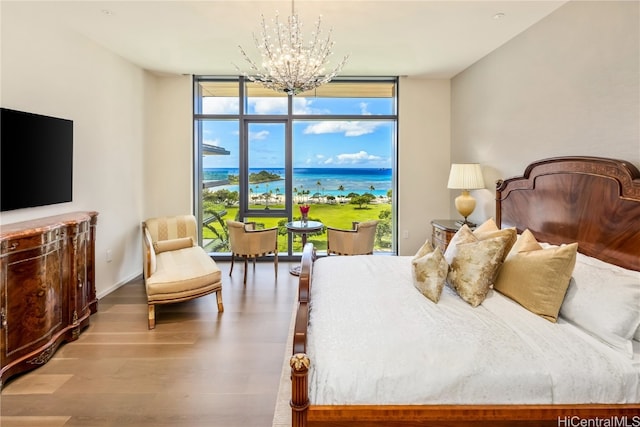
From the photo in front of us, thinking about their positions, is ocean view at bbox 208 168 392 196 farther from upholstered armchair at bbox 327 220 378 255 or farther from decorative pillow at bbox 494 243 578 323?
decorative pillow at bbox 494 243 578 323

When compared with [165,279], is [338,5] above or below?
above

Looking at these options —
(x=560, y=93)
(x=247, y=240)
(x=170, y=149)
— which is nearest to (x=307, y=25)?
(x=560, y=93)

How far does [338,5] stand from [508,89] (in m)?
2.15

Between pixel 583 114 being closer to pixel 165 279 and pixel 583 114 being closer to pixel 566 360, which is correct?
pixel 566 360

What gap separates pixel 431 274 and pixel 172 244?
3523 millimetres

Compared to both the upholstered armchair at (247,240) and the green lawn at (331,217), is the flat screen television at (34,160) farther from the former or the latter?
the green lawn at (331,217)

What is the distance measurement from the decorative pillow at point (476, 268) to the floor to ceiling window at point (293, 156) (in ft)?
11.2

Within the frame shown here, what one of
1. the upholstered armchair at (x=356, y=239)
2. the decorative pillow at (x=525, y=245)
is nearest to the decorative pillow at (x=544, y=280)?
the decorative pillow at (x=525, y=245)

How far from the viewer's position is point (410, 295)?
7.73 feet

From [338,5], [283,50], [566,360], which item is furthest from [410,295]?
[338,5]

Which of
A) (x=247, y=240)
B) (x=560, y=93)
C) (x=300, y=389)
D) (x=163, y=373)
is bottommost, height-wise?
(x=163, y=373)

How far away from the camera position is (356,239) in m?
4.76

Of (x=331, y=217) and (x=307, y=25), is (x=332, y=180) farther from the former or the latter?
(x=307, y=25)

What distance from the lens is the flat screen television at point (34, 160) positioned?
9.09 ft
